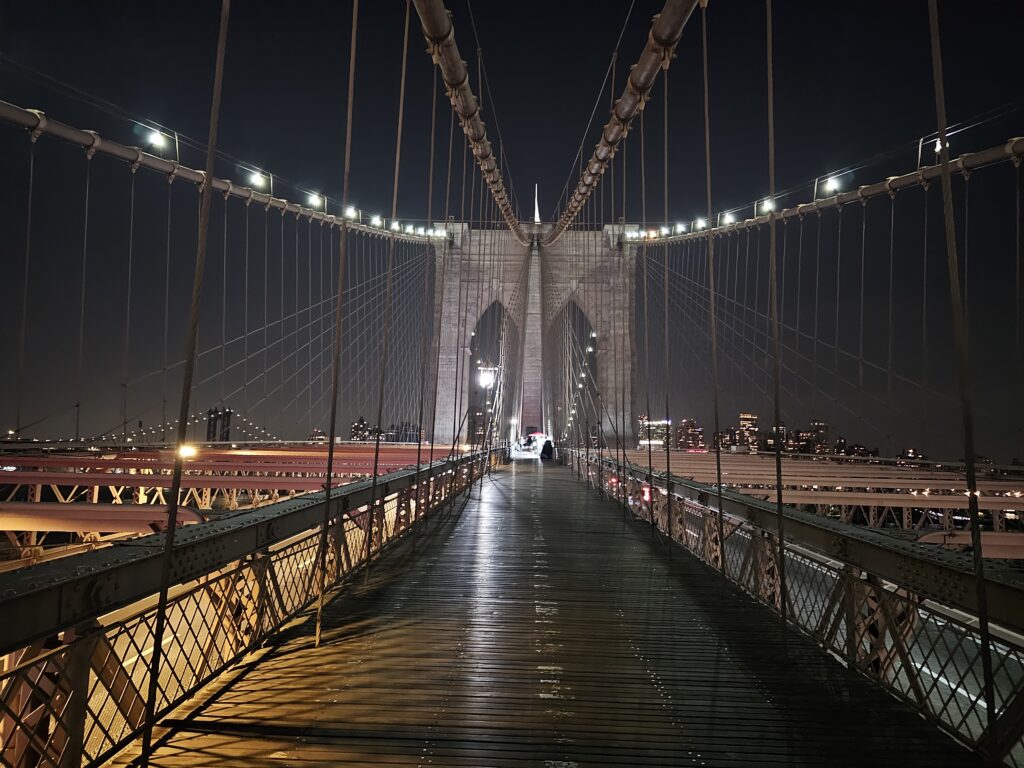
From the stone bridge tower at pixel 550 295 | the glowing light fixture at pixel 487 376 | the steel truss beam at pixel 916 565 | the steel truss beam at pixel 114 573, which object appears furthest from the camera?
the stone bridge tower at pixel 550 295

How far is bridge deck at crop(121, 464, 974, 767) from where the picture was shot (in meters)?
2.20

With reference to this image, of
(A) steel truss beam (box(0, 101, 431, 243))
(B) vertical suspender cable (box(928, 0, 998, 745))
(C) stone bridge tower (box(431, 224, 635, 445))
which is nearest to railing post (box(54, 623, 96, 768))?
(A) steel truss beam (box(0, 101, 431, 243))

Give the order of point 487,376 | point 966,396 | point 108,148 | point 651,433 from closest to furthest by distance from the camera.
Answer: point 966,396
point 108,148
point 651,433
point 487,376

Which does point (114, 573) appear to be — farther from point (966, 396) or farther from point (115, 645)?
point (966, 396)

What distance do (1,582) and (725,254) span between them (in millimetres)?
34992

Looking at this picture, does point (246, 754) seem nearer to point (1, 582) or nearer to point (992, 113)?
point (1, 582)

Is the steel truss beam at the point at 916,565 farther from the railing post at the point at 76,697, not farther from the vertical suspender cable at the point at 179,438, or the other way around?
the railing post at the point at 76,697

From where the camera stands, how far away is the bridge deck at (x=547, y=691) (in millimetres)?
2201

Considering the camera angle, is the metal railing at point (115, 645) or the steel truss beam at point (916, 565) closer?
the metal railing at point (115, 645)

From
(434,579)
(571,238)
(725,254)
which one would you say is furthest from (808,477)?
(725,254)

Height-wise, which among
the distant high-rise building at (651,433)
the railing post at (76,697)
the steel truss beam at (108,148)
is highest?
the steel truss beam at (108,148)

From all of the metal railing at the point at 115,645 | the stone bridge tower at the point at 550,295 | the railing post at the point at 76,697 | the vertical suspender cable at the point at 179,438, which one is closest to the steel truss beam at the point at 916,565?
the vertical suspender cable at the point at 179,438

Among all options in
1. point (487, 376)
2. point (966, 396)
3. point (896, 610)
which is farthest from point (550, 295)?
point (966, 396)

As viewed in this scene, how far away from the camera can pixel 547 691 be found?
2703 millimetres
